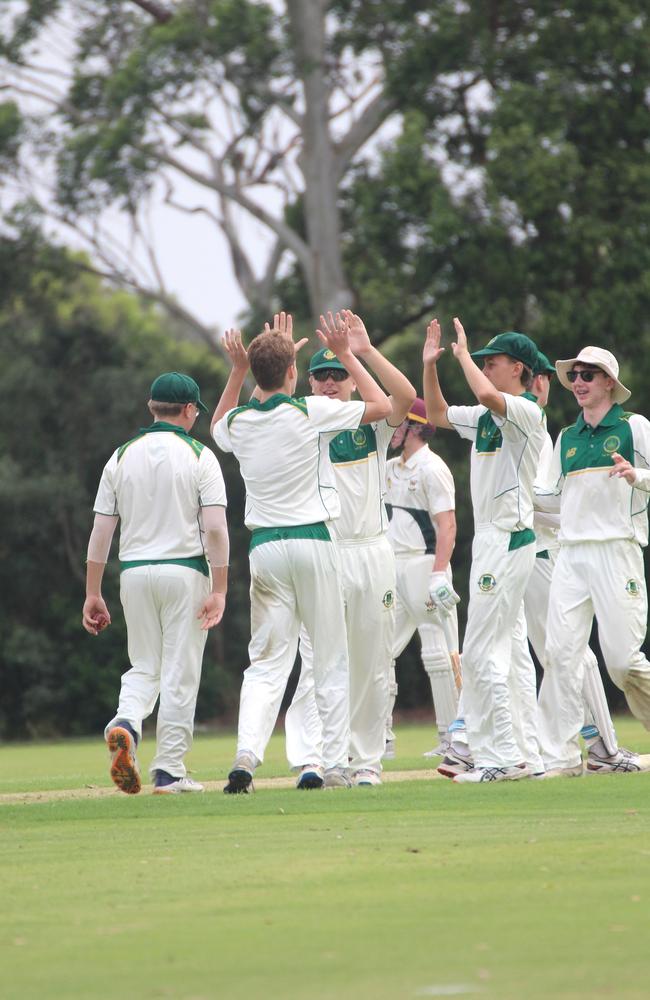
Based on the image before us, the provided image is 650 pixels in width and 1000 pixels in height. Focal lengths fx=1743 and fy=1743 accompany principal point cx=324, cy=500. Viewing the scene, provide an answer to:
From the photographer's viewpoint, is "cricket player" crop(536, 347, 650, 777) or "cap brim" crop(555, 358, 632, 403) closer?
"cricket player" crop(536, 347, 650, 777)

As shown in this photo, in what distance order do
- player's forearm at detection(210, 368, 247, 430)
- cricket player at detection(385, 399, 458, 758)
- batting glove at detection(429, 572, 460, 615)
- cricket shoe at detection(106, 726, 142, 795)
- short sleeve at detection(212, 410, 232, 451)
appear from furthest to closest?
cricket player at detection(385, 399, 458, 758) < batting glove at detection(429, 572, 460, 615) < player's forearm at detection(210, 368, 247, 430) < short sleeve at detection(212, 410, 232, 451) < cricket shoe at detection(106, 726, 142, 795)

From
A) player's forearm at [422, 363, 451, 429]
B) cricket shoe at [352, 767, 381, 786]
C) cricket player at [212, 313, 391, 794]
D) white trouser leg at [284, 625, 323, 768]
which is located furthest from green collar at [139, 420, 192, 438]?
cricket shoe at [352, 767, 381, 786]

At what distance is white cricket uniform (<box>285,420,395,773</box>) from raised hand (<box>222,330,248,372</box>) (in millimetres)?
973

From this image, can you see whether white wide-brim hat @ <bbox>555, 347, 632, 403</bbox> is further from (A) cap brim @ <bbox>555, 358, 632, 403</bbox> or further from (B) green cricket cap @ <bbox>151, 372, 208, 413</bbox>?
(B) green cricket cap @ <bbox>151, 372, 208, 413</bbox>

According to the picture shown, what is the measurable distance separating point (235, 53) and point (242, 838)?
73.6ft

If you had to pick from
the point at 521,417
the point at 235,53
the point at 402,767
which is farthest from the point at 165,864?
the point at 235,53

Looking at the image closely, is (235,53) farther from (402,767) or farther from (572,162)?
(402,767)

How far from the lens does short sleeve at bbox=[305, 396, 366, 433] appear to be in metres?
9.69

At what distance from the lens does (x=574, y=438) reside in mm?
10523

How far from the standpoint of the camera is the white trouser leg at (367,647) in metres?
10.5

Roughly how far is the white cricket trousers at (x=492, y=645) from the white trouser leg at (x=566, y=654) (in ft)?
0.98

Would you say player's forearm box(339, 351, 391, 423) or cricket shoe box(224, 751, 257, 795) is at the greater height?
player's forearm box(339, 351, 391, 423)

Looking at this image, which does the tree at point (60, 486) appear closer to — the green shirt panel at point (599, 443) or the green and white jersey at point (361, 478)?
Answer: the green and white jersey at point (361, 478)

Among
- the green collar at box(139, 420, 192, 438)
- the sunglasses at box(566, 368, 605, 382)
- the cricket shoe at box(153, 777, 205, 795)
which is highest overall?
the sunglasses at box(566, 368, 605, 382)
